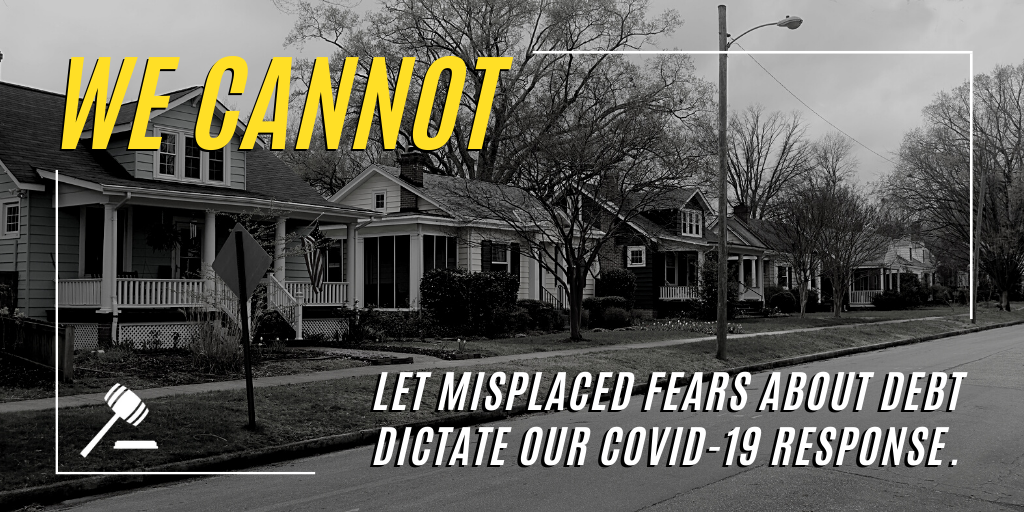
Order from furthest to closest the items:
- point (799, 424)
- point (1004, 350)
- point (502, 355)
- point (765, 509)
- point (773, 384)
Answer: point (1004, 350), point (502, 355), point (773, 384), point (799, 424), point (765, 509)

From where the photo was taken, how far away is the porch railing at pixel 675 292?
41.4 meters

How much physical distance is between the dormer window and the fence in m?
33.1

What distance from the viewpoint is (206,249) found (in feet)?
72.6

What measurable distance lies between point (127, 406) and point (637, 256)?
33687mm

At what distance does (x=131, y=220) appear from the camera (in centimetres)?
2222

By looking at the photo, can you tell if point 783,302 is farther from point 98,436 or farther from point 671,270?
point 98,436

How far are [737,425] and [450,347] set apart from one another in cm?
1099

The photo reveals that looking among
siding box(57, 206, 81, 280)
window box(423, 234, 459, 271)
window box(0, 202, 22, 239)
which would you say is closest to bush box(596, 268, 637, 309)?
window box(423, 234, 459, 271)

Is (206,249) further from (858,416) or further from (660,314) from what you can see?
(660,314)

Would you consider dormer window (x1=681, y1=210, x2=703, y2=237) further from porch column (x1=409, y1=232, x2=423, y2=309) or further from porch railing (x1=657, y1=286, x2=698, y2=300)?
porch column (x1=409, y1=232, x2=423, y2=309)

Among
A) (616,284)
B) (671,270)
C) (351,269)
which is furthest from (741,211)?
(351,269)

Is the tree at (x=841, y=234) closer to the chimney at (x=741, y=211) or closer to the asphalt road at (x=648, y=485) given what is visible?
the chimney at (x=741, y=211)

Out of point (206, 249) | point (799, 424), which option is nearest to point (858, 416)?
point (799, 424)

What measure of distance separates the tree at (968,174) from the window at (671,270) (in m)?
16.9
